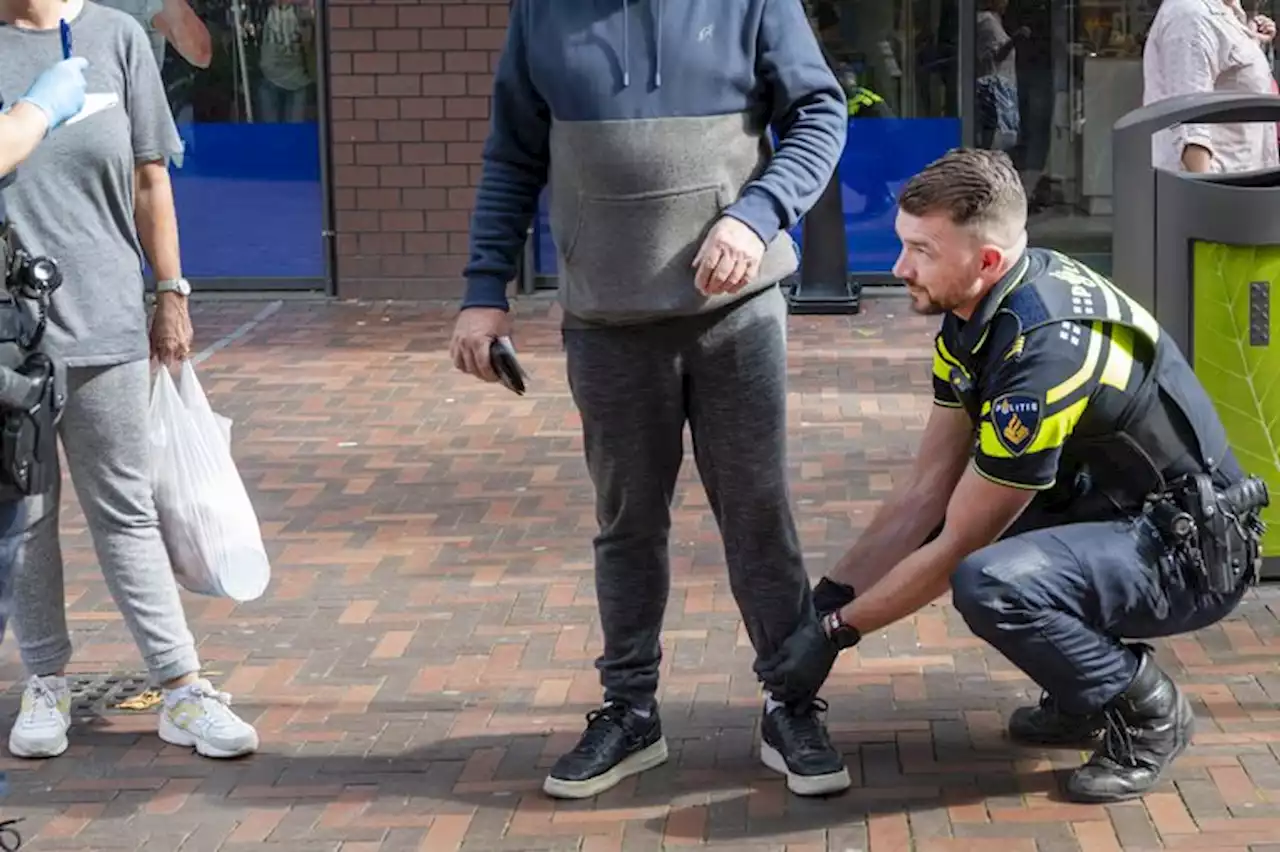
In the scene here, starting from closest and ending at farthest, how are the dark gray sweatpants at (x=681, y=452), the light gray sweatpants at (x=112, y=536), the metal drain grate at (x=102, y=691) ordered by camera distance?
1. the dark gray sweatpants at (x=681, y=452)
2. the light gray sweatpants at (x=112, y=536)
3. the metal drain grate at (x=102, y=691)

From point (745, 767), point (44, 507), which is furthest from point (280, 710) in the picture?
point (745, 767)

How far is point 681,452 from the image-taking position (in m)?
4.20

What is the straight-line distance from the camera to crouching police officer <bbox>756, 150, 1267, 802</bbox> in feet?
12.7

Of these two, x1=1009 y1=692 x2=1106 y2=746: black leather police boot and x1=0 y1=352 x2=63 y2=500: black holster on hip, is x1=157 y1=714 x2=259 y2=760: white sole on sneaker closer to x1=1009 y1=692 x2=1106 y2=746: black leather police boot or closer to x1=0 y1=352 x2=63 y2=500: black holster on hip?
x1=0 y1=352 x2=63 y2=500: black holster on hip

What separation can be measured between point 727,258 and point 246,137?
855cm

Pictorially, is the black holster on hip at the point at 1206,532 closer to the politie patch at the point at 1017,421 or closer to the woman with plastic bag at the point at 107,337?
the politie patch at the point at 1017,421

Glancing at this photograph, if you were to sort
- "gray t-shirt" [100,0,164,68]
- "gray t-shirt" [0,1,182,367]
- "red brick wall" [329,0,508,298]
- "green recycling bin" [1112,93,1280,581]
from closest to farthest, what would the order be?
"gray t-shirt" [0,1,182,367] → "green recycling bin" [1112,93,1280,581] → "red brick wall" [329,0,508,298] → "gray t-shirt" [100,0,164,68]

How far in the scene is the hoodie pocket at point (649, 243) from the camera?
156 inches

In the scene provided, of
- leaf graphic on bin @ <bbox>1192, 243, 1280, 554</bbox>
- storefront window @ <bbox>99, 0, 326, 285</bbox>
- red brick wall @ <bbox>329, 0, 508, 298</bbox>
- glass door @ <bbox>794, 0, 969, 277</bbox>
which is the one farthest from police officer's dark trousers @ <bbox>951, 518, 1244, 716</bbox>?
storefront window @ <bbox>99, 0, 326, 285</bbox>

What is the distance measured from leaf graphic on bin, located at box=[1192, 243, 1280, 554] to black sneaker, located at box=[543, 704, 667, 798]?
195cm

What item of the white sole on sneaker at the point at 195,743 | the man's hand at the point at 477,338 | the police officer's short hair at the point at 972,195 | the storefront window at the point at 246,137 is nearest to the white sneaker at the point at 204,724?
the white sole on sneaker at the point at 195,743

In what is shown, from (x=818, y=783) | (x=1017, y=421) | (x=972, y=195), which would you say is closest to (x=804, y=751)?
(x=818, y=783)

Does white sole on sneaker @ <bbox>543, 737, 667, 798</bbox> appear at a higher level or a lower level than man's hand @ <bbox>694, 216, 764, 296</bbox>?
lower

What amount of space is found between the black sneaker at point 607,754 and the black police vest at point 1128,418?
0.96 meters
